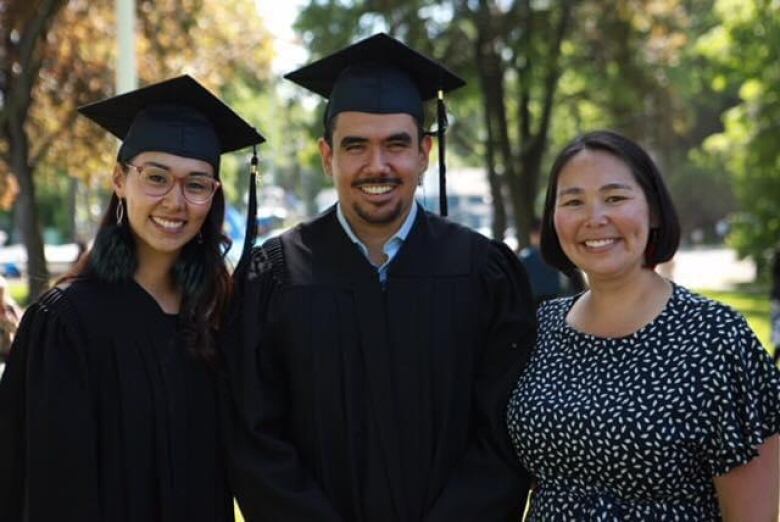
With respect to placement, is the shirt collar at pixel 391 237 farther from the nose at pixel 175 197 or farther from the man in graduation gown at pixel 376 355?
Answer: the nose at pixel 175 197

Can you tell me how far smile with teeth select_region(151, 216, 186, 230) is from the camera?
3102 mm

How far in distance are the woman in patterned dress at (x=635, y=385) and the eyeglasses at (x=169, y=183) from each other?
44.1 inches

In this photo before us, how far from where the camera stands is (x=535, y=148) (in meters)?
17.2

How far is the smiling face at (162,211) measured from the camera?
309 centimetres

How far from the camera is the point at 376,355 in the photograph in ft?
9.70

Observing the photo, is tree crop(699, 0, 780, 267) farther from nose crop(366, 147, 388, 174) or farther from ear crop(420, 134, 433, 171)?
nose crop(366, 147, 388, 174)

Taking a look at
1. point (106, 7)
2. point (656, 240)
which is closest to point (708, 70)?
point (106, 7)

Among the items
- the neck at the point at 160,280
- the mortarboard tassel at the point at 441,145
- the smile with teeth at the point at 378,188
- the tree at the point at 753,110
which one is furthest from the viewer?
the tree at the point at 753,110

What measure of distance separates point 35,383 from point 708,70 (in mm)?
21559

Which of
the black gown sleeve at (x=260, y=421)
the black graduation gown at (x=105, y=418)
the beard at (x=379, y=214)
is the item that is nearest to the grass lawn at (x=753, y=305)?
the beard at (x=379, y=214)

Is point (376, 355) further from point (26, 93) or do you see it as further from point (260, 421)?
point (26, 93)

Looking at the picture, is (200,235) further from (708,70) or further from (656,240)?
(708,70)

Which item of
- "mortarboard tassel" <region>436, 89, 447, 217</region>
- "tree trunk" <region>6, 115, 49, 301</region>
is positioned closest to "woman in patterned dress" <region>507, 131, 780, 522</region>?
"mortarboard tassel" <region>436, 89, 447, 217</region>

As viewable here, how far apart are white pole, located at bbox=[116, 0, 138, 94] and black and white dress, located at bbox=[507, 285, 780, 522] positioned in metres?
6.02
